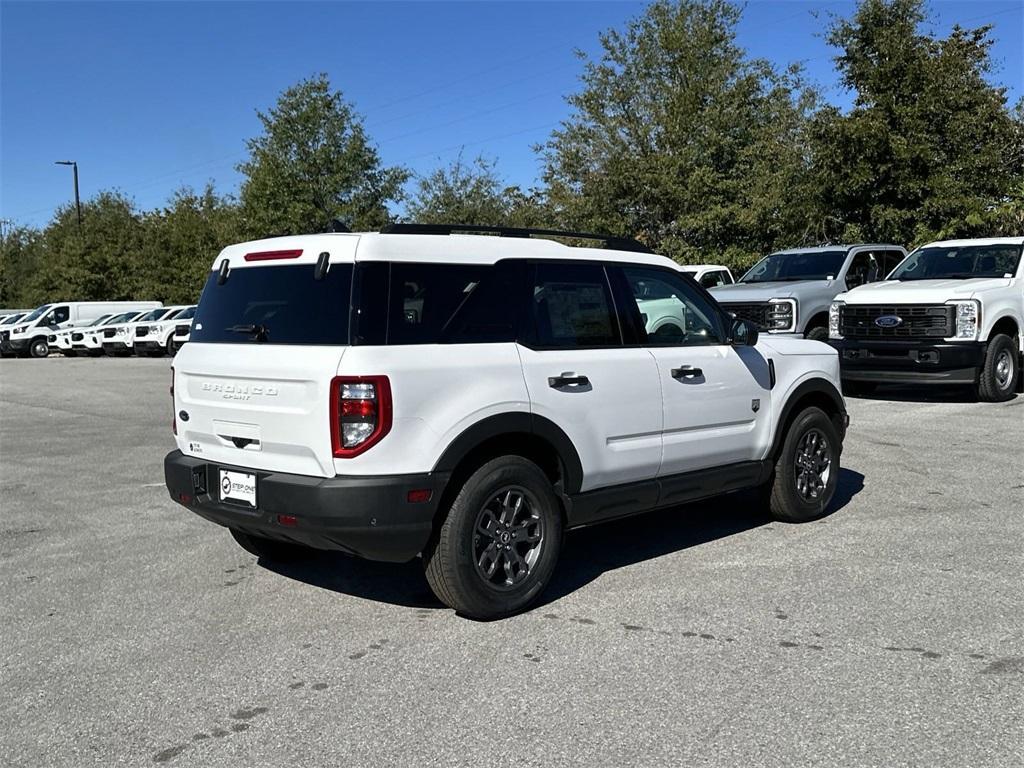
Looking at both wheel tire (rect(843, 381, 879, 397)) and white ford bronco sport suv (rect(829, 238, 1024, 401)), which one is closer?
white ford bronco sport suv (rect(829, 238, 1024, 401))

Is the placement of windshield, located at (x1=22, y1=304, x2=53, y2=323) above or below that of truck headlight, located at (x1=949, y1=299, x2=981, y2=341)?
above

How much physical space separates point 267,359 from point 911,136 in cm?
1846

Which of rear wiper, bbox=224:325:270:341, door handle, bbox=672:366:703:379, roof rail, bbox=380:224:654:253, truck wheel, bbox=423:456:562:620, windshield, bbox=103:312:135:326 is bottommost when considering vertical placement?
truck wheel, bbox=423:456:562:620

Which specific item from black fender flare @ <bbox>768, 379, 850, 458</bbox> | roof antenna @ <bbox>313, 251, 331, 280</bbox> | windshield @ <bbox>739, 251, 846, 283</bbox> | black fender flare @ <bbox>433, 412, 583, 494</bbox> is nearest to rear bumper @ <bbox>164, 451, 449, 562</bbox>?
black fender flare @ <bbox>433, 412, 583, 494</bbox>

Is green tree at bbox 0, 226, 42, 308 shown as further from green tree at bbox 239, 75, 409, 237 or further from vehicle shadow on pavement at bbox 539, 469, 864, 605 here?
vehicle shadow on pavement at bbox 539, 469, 864, 605

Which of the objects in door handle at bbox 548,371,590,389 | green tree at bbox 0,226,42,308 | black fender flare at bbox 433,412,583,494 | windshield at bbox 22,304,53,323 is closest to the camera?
black fender flare at bbox 433,412,583,494

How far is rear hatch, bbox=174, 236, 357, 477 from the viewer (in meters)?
4.40

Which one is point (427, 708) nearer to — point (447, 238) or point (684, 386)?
point (447, 238)

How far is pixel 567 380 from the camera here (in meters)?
5.01

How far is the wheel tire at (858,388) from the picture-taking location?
14680 millimetres

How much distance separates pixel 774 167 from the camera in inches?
1053

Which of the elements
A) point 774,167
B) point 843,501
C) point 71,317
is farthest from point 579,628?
point 71,317

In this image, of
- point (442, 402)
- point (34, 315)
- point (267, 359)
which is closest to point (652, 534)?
point (442, 402)

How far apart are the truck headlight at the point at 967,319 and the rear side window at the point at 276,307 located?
1020 centimetres
